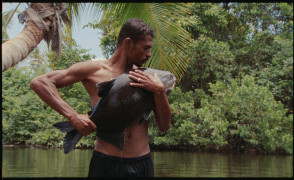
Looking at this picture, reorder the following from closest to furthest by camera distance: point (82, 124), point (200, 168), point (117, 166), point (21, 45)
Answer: point (82, 124)
point (117, 166)
point (21, 45)
point (200, 168)

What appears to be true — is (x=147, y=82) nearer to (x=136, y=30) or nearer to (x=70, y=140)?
(x=136, y=30)

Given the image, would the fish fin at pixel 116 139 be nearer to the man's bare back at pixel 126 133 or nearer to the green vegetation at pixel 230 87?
the man's bare back at pixel 126 133

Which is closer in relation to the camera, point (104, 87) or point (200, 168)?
point (104, 87)

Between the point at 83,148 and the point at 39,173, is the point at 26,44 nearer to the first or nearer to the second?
the point at 39,173

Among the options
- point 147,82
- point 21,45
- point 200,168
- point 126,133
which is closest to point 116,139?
point 126,133

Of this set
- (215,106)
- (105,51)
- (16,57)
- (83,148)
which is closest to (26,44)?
(16,57)

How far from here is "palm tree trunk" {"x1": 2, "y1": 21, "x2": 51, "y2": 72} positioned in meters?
2.93

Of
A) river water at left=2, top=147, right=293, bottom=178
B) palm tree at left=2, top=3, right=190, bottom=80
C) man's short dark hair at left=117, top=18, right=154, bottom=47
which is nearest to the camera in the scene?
man's short dark hair at left=117, top=18, right=154, bottom=47

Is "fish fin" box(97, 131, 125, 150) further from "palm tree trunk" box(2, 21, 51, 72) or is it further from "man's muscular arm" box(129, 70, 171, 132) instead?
"palm tree trunk" box(2, 21, 51, 72)

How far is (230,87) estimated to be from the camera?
11719 millimetres

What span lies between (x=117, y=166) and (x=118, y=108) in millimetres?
288

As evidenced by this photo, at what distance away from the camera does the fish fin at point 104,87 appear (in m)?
1.53

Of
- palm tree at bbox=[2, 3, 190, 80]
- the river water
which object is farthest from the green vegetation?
palm tree at bbox=[2, 3, 190, 80]

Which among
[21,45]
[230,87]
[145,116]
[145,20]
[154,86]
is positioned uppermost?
[230,87]
